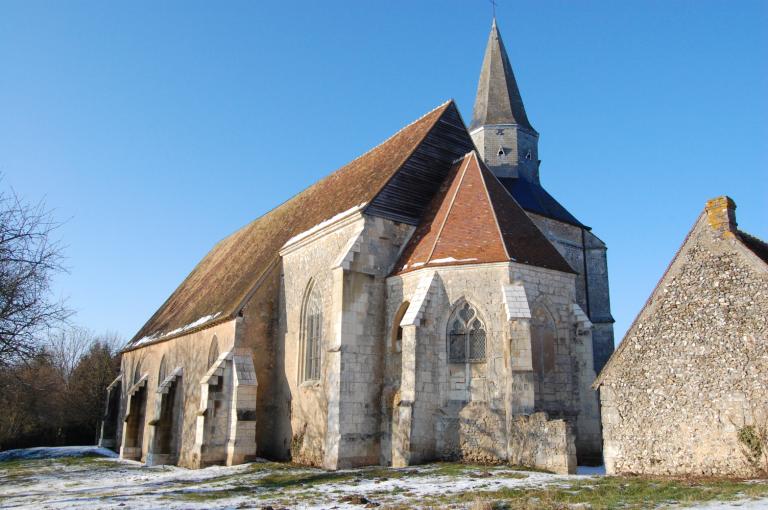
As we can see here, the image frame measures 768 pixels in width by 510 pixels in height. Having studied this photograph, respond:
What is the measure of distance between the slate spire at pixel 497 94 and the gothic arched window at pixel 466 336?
1654 centimetres

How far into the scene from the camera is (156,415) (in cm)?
2067

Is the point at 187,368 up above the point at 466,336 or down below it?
below

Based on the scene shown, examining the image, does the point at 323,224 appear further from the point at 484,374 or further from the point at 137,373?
the point at 137,373

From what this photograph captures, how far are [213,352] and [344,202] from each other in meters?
6.64

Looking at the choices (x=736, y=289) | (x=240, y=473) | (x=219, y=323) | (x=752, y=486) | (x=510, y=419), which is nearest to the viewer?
(x=752, y=486)

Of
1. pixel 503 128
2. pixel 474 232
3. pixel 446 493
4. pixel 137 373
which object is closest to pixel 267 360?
pixel 474 232

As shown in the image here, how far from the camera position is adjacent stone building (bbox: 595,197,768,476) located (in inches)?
389

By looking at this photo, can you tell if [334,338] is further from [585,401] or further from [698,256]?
[698,256]

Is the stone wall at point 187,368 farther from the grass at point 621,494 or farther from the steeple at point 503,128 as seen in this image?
the steeple at point 503,128

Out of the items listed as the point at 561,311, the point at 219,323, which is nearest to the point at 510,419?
the point at 561,311

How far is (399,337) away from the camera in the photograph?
15.8 m

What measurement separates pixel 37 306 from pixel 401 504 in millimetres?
9820

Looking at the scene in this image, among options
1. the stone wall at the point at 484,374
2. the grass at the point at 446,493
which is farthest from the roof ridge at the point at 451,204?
the grass at the point at 446,493

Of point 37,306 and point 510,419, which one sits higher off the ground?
point 37,306
